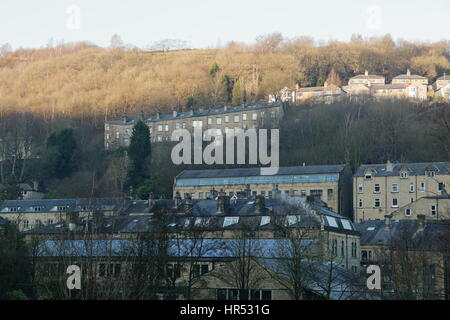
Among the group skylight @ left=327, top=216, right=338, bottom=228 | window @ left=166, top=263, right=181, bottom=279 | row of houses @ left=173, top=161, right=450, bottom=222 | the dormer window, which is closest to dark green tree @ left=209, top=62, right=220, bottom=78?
row of houses @ left=173, top=161, right=450, bottom=222

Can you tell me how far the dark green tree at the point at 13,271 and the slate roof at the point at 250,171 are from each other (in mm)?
36072

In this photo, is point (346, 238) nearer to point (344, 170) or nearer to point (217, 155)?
point (344, 170)

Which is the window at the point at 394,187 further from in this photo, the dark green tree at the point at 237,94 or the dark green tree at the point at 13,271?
the dark green tree at the point at 237,94

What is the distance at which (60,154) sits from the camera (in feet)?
299

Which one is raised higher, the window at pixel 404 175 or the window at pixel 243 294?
the window at pixel 404 175

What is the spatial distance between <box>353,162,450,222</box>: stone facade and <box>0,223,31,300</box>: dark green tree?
119ft

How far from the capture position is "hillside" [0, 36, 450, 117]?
392ft

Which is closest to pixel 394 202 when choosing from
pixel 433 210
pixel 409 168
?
pixel 409 168

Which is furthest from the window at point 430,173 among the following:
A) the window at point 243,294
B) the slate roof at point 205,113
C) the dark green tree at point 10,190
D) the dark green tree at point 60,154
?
the dark green tree at point 60,154

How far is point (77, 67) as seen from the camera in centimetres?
15325

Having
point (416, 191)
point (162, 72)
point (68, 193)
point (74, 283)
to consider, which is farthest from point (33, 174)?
point (74, 283)

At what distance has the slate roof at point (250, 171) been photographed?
73375 mm
